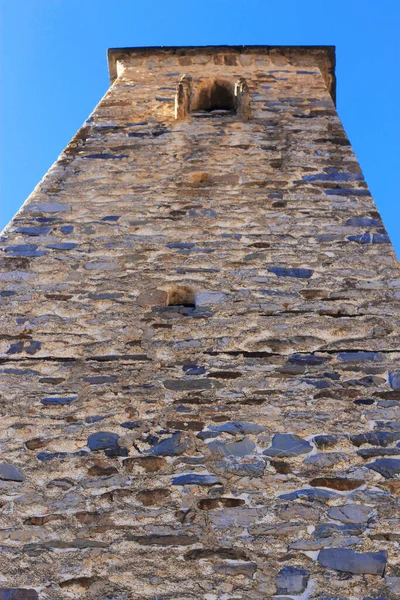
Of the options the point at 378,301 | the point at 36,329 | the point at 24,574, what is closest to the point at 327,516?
the point at 24,574

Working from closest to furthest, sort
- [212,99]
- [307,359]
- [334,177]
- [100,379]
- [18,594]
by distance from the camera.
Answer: [18,594], [100,379], [307,359], [334,177], [212,99]

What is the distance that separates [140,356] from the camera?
380 centimetres

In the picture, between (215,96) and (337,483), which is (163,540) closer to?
(337,483)

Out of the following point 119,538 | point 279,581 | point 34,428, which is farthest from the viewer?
point 34,428

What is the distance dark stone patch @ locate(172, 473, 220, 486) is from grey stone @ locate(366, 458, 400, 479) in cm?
67

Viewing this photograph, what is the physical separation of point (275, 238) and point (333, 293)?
659 mm

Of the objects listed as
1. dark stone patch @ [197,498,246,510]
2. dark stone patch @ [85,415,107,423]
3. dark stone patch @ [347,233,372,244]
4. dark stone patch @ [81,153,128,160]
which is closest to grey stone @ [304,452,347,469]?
dark stone patch @ [197,498,246,510]

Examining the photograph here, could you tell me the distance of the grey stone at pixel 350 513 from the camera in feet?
9.55

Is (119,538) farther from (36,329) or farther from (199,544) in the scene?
(36,329)

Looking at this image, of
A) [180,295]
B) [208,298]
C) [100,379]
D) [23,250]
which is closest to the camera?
[100,379]

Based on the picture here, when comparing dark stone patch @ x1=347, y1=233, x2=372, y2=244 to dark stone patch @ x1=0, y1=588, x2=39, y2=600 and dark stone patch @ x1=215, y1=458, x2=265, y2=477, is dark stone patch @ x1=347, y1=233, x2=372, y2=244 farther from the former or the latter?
dark stone patch @ x1=0, y1=588, x2=39, y2=600

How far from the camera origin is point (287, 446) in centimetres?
325

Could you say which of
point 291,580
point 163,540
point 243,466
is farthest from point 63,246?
point 291,580

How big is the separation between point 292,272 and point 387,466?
60.5 inches
